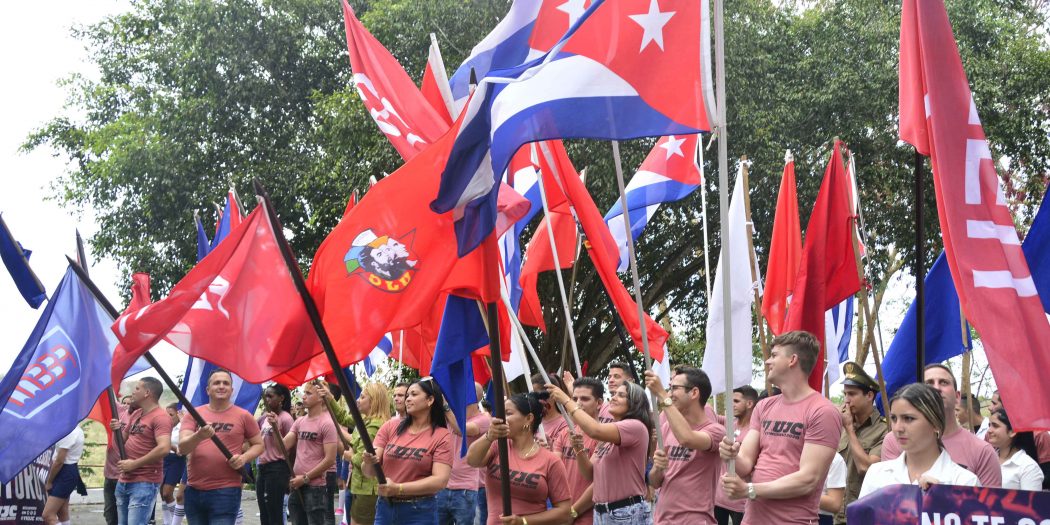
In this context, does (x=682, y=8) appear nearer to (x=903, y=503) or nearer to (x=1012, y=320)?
(x=1012, y=320)

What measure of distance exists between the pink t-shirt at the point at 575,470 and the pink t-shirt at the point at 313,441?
3685mm

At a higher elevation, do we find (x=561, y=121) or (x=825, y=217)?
(x=825, y=217)

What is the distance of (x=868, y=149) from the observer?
21469 mm

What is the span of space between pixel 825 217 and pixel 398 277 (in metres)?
3.54

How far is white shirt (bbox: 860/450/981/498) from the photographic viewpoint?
4.98 meters

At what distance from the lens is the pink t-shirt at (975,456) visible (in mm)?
5867

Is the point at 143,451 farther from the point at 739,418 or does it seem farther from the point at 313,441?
the point at 739,418

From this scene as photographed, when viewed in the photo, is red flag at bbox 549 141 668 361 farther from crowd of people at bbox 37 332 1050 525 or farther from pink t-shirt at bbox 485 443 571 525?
pink t-shirt at bbox 485 443 571 525

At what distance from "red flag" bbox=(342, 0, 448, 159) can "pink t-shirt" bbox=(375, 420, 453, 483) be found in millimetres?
2218

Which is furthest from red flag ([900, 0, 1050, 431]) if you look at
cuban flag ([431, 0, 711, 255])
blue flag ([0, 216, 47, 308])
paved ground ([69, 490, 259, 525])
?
paved ground ([69, 490, 259, 525])

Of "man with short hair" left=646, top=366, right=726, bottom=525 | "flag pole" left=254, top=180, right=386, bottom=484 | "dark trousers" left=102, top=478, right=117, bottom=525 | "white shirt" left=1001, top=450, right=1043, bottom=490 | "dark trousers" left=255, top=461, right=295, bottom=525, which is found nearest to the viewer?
"white shirt" left=1001, top=450, right=1043, bottom=490

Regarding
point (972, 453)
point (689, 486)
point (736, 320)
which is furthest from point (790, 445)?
point (736, 320)

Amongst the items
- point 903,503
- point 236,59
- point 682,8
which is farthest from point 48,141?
point 903,503

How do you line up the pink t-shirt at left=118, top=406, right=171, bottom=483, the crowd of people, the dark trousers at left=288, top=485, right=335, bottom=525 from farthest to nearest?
the dark trousers at left=288, top=485, right=335, bottom=525, the pink t-shirt at left=118, top=406, right=171, bottom=483, the crowd of people
